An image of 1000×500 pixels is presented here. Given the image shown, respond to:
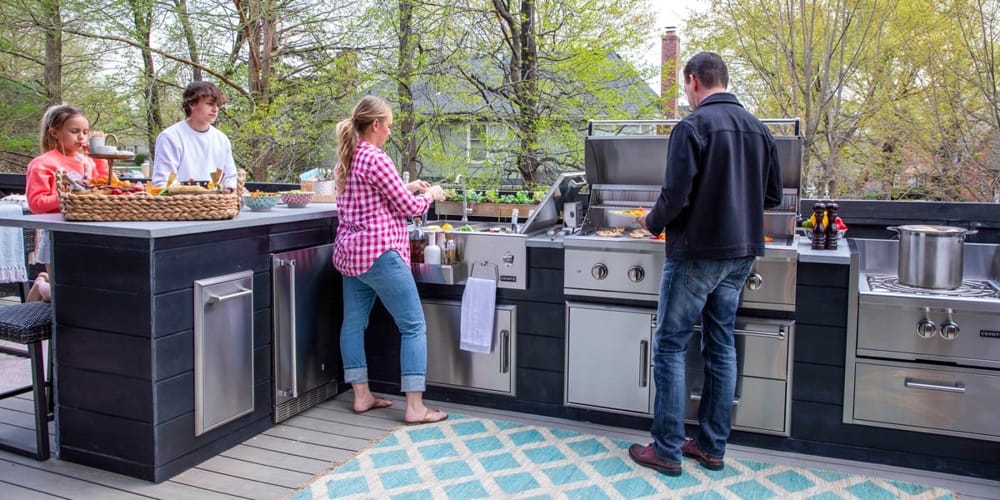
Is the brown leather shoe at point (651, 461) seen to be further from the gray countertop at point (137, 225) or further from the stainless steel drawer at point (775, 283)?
the gray countertop at point (137, 225)

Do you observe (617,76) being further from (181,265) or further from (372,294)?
(181,265)

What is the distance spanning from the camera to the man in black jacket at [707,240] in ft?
8.45

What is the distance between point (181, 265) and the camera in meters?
2.68

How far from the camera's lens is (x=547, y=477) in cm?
277

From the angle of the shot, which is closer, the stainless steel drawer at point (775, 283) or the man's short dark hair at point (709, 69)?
the man's short dark hair at point (709, 69)

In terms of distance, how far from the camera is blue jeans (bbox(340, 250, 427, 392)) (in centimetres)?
321

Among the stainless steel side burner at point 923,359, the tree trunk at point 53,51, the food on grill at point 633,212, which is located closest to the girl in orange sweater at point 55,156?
the food on grill at point 633,212

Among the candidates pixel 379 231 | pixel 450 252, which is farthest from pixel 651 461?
pixel 379 231

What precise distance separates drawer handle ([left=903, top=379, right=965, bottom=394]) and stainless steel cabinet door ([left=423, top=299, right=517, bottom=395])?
5.35ft

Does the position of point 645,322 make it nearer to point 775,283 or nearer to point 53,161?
point 775,283

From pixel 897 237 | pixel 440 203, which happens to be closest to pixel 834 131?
pixel 897 237

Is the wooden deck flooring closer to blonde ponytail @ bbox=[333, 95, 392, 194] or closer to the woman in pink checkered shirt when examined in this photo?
the woman in pink checkered shirt

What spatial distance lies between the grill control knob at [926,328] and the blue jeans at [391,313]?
A: 79.7 inches

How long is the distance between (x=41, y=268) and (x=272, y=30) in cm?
442
